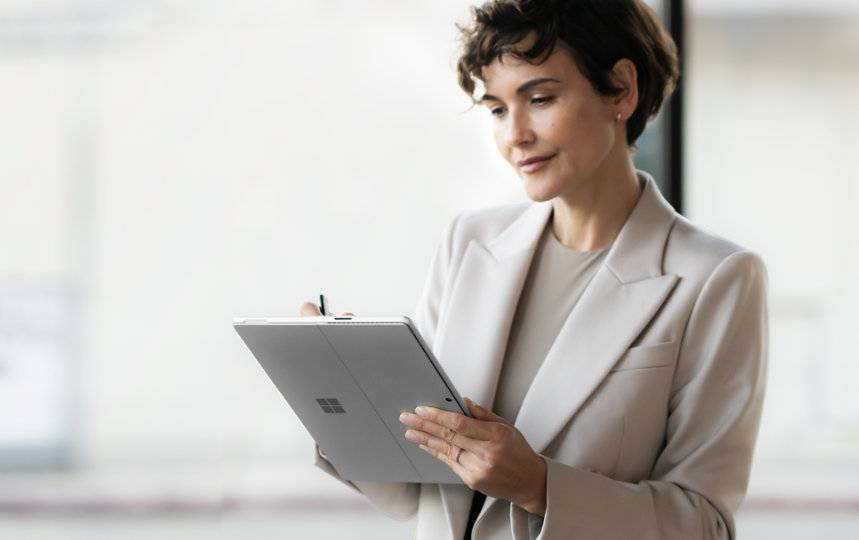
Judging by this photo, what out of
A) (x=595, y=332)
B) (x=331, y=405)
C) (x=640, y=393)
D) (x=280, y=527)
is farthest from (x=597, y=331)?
(x=280, y=527)

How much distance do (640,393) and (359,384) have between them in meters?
0.43

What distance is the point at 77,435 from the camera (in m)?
2.43

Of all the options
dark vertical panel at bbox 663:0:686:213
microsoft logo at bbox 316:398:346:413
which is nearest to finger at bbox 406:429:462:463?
microsoft logo at bbox 316:398:346:413

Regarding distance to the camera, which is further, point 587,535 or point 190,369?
point 190,369

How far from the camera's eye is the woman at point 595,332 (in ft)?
4.06

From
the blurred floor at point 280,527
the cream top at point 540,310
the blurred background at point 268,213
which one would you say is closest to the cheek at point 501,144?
the cream top at point 540,310

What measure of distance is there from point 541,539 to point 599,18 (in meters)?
0.80

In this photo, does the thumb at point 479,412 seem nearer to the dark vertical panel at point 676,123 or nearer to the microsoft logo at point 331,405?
the microsoft logo at point 331,405

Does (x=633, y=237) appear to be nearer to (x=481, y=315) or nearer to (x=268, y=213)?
(x=481, y=315)

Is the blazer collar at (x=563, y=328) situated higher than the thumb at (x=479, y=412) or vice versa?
the blazer collar at (x=563, y=328)

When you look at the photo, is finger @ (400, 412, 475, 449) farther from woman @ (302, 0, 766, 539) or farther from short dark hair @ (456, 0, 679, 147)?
short dark hair @ (456, 0, 679, 147)

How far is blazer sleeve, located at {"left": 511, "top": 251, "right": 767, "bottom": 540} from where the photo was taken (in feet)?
4.00

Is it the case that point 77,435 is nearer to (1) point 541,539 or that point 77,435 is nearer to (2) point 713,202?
(1) point 541,539

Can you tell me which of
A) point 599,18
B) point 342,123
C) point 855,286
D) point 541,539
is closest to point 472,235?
point 599,18
